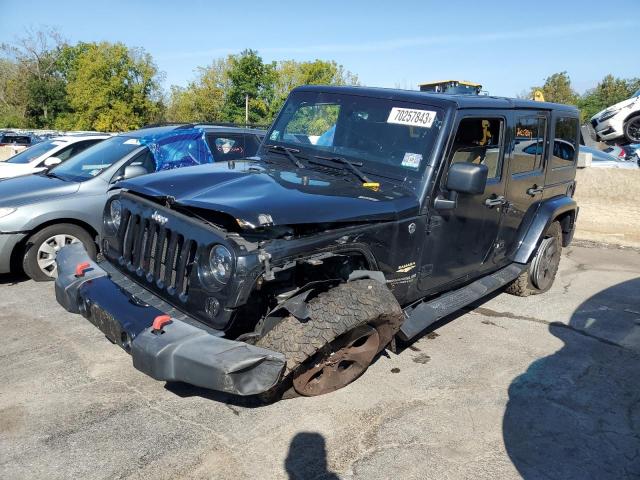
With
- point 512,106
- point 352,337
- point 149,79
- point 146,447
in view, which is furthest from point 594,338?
point 149,79

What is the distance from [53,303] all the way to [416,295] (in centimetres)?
358

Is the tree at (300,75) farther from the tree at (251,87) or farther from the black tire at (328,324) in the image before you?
the black tire at (328,324)

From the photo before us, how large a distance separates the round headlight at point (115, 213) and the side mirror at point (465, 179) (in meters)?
2.34

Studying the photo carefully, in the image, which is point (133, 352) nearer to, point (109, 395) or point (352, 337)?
point (109, 395)

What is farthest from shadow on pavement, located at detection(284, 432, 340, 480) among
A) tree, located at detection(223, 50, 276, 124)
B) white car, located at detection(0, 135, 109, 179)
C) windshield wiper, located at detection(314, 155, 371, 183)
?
tree, located at detection(223, 50, 276, 124)

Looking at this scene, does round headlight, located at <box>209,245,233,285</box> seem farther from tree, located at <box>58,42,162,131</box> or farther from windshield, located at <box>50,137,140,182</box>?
tree, located at <box>58,42,162,131</box>

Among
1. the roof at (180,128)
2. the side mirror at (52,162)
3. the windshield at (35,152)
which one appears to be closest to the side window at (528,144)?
the roof at (180,128)

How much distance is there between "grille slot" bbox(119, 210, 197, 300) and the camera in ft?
10.2

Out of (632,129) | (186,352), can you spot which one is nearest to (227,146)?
(186,352)

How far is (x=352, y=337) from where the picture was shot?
3.32 metres

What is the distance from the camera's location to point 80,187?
586 centimetres

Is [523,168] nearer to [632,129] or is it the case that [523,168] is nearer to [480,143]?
[480,143]

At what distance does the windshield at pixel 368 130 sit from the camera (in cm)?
387

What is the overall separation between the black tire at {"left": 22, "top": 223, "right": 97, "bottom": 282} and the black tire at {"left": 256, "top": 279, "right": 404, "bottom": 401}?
3325mm
